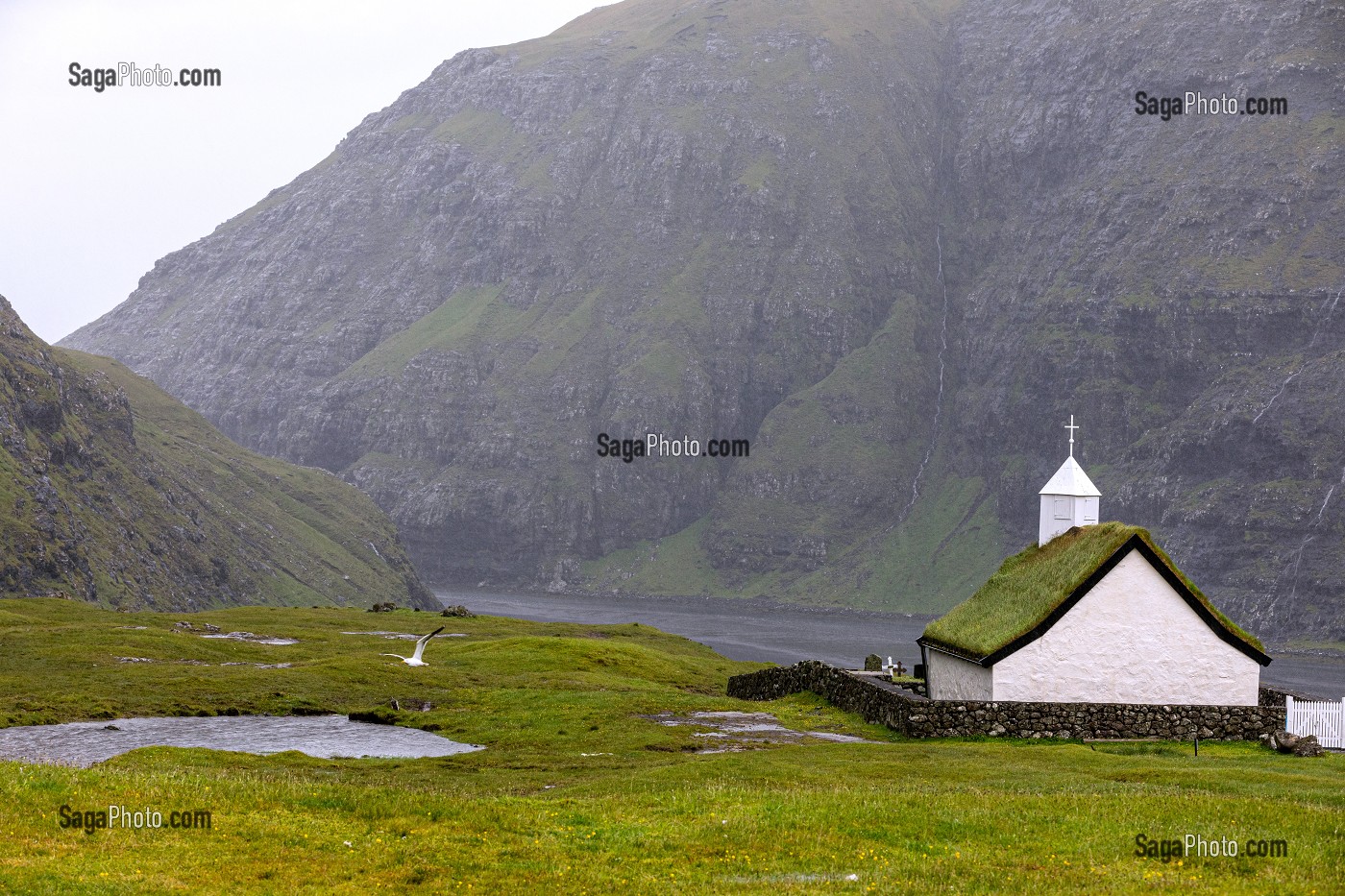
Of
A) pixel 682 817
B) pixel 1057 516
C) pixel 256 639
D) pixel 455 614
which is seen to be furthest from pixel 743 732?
pixel 455 614

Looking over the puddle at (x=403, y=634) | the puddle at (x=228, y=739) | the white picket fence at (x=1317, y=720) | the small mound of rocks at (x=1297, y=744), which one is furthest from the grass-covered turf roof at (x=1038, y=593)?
the puddle at (x=403, y=634)

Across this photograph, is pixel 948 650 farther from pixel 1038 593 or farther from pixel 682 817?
pixel 682 817

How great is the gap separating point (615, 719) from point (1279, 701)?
1069 inches

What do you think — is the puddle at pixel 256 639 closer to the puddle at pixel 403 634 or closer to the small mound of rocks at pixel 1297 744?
the puddle at pixel 403 634

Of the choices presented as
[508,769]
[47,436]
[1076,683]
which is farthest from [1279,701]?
[47,436]

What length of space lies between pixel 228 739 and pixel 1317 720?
1658 inches

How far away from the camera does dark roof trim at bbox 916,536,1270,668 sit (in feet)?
170

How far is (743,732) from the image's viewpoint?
54.2 m

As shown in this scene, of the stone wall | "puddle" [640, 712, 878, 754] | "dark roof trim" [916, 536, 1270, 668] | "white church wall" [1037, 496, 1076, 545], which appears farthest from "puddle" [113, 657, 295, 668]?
"dark roof trim" [916, 536, 1270, 668]

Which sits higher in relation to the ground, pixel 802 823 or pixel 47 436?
pixel 47 436

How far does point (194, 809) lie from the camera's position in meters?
26.3

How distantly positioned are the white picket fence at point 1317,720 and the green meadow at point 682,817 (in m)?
2.97

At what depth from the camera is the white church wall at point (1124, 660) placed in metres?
52.1

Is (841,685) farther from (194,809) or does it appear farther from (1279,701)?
(194,809)
